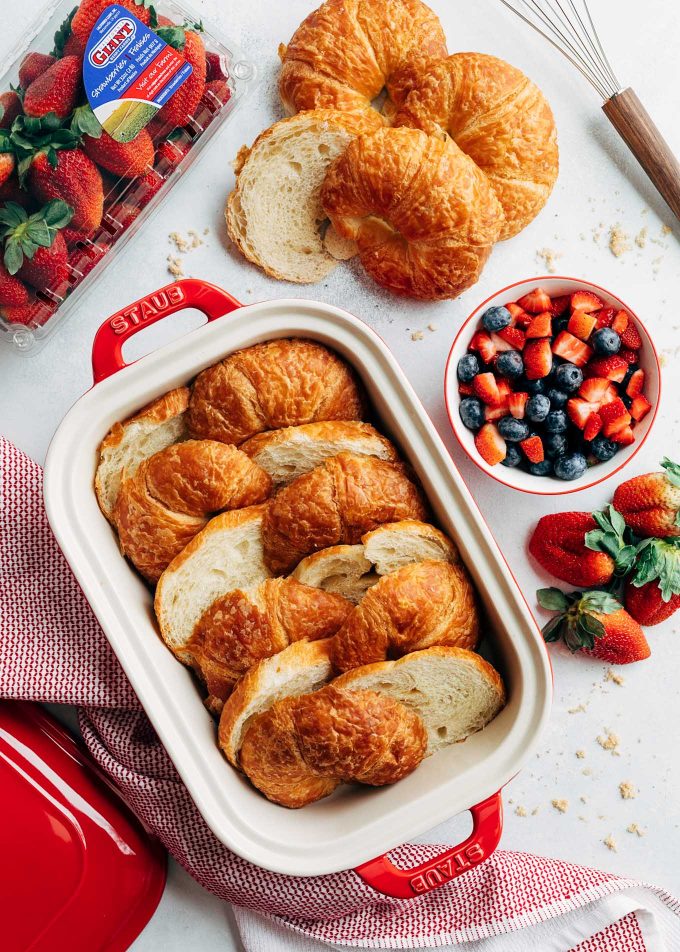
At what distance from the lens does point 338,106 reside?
189 centimetres

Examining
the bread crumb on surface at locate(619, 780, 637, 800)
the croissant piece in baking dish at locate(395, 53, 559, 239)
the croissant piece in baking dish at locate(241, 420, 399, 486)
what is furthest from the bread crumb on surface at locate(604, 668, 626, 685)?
the croissant piece in baking dish at locate(395, 53, 559, 239)

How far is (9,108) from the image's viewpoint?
6.18ft

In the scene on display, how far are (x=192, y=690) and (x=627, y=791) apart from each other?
1.09m

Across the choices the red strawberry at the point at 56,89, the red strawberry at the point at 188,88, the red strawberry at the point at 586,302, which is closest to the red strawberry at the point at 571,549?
the red strawberry at the point at 586,302

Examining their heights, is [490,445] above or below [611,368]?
below

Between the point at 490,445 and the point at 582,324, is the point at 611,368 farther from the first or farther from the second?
the point at 490,445

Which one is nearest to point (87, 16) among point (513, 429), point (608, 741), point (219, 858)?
point (513, 429)

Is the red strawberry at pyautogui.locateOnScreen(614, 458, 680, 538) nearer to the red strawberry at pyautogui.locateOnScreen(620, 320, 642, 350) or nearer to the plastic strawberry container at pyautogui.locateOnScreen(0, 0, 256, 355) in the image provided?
the red strawberry at pyautogui.locateOnScreen(620, 320, 642, 350)

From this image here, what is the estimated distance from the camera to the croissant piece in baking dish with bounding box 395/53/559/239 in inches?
72.5

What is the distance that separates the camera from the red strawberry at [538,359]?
1849 millimetres

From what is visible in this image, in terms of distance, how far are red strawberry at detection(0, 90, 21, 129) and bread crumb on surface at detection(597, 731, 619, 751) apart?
2.00m

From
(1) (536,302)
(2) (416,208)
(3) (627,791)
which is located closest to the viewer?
(2) (416,208)

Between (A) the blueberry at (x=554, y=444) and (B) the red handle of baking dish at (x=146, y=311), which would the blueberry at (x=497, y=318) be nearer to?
(A) the blueberry at (x=554, y=444)

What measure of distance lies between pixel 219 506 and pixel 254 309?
0.40m
